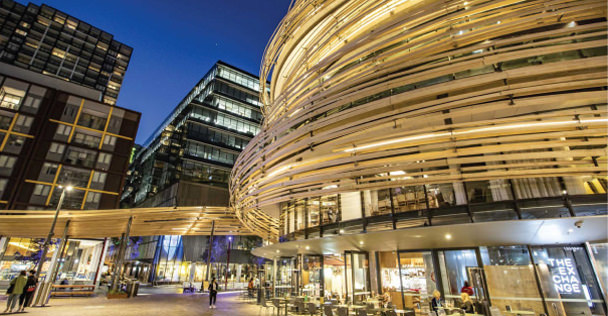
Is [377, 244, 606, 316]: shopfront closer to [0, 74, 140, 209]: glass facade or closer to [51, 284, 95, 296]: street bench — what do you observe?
[51, 284, 95, 296]: street bench

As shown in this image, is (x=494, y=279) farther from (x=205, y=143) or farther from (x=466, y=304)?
(x=205, y=143)

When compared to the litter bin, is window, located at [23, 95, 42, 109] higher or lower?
higher

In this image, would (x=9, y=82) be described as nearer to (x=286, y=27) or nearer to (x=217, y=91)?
(x=217, y=91)

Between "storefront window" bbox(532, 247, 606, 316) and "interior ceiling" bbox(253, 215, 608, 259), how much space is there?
1.53 feet

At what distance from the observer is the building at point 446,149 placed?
5.72 m

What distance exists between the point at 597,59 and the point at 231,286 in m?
37.5

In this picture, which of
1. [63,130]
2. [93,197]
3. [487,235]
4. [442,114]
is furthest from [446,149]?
[63,130]

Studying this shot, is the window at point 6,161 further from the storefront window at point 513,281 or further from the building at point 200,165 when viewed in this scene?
the storefront window at point 513,281

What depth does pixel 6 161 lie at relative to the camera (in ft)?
107

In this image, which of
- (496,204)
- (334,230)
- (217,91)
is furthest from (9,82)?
(496,204)

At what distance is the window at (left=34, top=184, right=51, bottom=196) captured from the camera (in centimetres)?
3328

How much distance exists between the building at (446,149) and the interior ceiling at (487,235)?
2.9 inches

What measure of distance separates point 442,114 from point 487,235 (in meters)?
5.78

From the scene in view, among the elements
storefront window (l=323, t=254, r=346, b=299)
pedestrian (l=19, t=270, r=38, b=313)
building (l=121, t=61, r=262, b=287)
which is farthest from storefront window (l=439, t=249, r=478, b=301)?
building (l=121, t=61, r=262, b=287)
